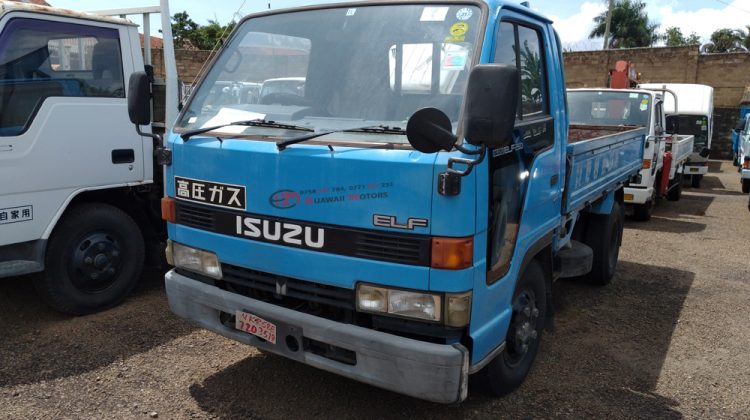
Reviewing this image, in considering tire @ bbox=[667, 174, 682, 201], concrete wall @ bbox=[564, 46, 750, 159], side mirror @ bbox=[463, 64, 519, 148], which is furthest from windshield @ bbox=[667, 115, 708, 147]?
side mirror @ bbox=[463, 64, 519, 148]

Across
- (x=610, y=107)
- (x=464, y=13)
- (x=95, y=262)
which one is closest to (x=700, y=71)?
(x=610, y=107)

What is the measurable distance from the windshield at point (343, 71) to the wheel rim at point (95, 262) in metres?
1.72

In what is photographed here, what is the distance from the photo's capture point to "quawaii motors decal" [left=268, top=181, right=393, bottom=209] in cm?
264

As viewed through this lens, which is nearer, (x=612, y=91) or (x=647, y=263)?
(x=647, y=263)

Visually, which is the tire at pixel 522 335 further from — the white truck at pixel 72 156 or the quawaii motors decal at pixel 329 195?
the white truck at pixel 72 156

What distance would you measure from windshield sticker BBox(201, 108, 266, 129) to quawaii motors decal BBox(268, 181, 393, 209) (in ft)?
1.81

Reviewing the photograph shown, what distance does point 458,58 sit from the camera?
2.91 m

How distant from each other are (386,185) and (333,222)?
335 mm

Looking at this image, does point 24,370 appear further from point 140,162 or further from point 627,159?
point 627,159

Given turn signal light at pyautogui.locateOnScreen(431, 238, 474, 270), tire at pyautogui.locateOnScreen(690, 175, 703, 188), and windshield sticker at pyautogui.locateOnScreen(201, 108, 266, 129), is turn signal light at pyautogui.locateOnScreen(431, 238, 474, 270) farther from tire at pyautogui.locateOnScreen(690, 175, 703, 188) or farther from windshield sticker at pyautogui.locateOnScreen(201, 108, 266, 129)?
tire at pyautogui.locateOnScreen(690, 175, 703, 188)

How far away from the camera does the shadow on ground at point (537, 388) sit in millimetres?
3298

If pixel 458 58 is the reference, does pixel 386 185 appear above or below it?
below

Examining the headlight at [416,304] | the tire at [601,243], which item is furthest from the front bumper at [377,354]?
the tire at [601,243]

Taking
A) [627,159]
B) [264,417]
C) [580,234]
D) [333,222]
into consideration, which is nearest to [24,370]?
[264,417]
